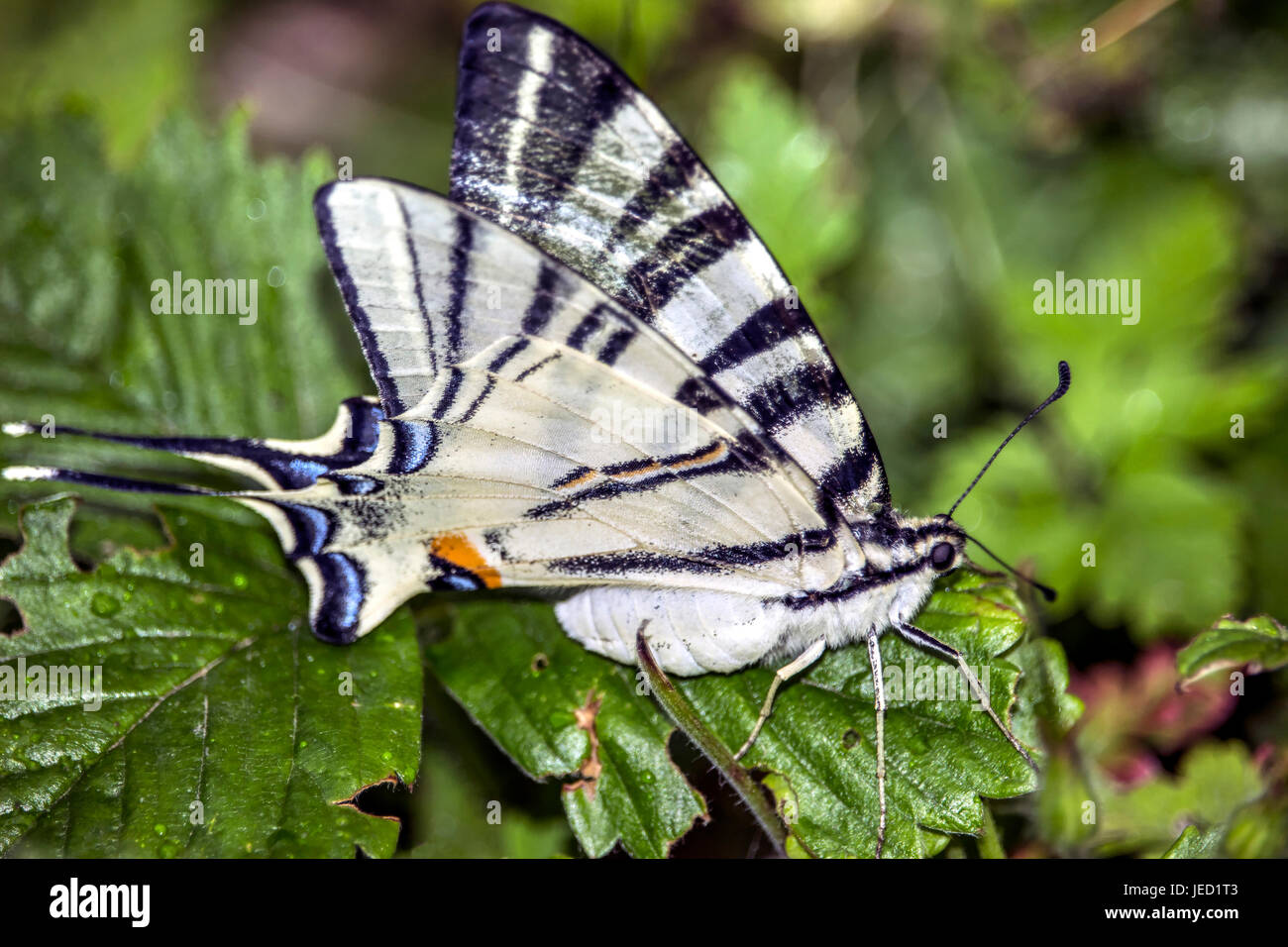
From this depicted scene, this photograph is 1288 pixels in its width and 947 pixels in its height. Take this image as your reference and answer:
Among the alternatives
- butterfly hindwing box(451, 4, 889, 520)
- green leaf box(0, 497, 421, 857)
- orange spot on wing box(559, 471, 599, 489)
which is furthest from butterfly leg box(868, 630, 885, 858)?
green leaf box(0, 497, 421, 857)

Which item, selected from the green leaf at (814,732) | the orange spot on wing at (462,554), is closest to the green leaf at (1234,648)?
the green leaf at (814,732)

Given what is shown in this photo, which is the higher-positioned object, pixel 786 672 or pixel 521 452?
pixel 521 452

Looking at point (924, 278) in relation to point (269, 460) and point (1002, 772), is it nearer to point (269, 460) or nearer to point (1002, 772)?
point (1002, 772)

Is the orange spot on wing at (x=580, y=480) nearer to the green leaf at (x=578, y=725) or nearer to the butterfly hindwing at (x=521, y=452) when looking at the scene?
the butterfly hindwing at (x=521, y=452)

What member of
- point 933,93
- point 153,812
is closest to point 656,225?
point 153,812

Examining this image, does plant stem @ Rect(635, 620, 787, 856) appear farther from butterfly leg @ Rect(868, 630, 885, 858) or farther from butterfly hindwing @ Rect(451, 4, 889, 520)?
butterfly hindwing @ Rect(451, 4, 889, 520)

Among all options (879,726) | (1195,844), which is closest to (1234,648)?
(1195,844)

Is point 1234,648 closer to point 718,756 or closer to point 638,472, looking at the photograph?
point 718,756
